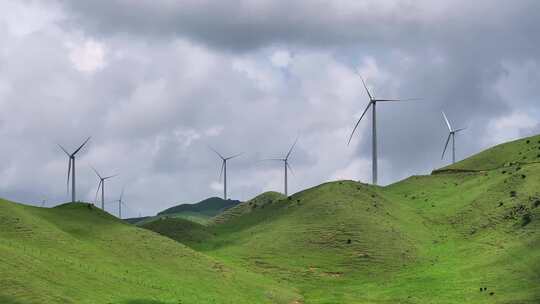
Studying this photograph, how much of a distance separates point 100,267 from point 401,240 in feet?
191

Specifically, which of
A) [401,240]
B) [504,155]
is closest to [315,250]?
[401,240]

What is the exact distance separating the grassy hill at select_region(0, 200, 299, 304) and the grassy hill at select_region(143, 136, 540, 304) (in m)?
9.81

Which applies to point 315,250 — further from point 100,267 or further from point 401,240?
point 100,267

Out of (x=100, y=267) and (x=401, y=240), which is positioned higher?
(x=401, y=240)

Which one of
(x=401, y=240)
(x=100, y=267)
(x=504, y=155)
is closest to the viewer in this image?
(x=100, y=267)

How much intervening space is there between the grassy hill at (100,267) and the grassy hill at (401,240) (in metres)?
9.81

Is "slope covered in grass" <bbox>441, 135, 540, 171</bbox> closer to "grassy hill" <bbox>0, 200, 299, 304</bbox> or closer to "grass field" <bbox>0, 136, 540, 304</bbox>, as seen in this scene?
"grass field" <bbox>0, 136, 540, 304</bbox>

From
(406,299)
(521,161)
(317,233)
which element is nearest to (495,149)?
(521,161)

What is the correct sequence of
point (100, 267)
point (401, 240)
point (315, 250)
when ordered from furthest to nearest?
point (401, 240) < point (315, 250) < point (100, 267)

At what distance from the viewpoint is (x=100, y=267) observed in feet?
313

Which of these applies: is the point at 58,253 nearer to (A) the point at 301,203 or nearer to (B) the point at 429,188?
(A) the point at 301,203

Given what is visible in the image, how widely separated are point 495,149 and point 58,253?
128 meters

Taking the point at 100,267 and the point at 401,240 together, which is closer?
the point at 100,267

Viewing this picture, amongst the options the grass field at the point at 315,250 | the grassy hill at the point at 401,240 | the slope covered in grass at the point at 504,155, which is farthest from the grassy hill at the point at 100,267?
the slope covered in grass at the point at 504,155
